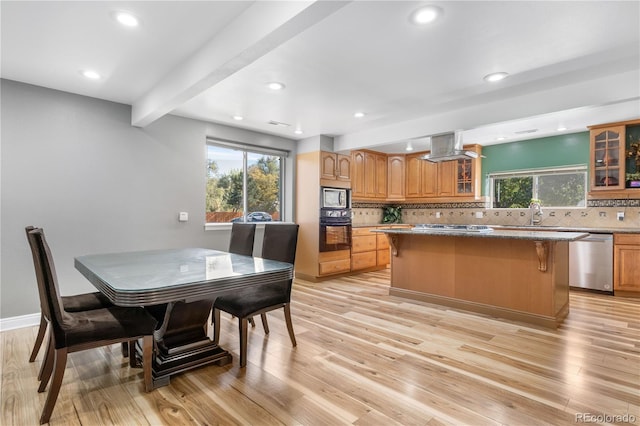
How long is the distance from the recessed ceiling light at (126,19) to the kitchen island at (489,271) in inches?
129

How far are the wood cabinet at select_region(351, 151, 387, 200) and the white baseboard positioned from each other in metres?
4.60

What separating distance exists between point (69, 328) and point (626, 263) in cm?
587

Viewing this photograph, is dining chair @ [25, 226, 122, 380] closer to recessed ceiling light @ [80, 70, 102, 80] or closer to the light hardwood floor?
the light hardwood floor

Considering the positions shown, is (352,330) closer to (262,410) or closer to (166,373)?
(262,410)

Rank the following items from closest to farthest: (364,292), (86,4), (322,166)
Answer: (86,4) → (364,292) → (322,166)

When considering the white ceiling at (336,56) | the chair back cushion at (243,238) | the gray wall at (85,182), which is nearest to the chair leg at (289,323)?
the chair back cushion at (243,238)

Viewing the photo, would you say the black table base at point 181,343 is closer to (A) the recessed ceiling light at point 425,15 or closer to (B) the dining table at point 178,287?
(B) the dining table at point 178,287

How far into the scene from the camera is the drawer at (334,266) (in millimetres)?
5289

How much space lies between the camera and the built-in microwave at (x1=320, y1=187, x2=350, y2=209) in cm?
535

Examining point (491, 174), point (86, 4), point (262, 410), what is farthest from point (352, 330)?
point (491, 174)

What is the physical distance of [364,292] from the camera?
456cm

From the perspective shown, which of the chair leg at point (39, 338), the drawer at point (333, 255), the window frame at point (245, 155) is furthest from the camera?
the drawer at point (333, 255)

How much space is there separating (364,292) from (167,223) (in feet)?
9.02

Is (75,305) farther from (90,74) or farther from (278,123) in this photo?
(278,123)
